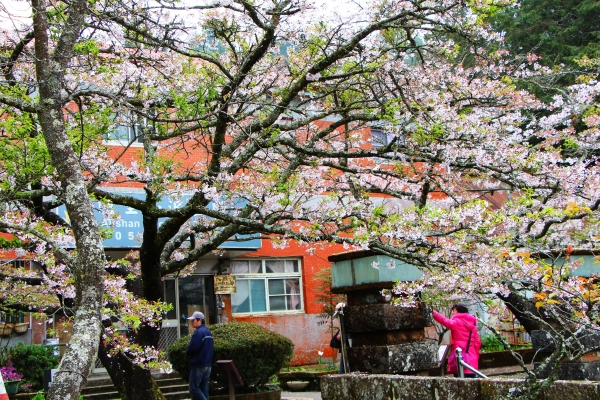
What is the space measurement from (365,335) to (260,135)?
308cm

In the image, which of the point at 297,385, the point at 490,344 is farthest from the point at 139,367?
the point at 490,344

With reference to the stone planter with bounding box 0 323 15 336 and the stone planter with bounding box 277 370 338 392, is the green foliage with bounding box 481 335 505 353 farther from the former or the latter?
the stone planter with bounding box 0 323 15 336

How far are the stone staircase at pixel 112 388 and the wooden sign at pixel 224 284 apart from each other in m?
3.32

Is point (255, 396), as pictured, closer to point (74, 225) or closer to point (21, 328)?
point (21, 328)

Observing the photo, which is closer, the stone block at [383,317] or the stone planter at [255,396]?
the stone block at [383,317]

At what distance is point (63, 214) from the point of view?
1483 cm

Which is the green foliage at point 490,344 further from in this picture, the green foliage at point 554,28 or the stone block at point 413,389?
the stone block at point 413,389

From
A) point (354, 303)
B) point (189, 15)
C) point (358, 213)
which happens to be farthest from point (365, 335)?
point (189, 15)

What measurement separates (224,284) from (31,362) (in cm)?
594

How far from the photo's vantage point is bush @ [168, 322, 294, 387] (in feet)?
39.1

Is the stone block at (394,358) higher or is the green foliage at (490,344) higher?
the stone block at (394,358)

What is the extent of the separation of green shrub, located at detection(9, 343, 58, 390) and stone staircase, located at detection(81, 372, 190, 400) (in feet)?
3.30

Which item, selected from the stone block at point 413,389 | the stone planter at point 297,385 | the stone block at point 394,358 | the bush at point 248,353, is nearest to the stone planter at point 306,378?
the stone planter at point 297,385

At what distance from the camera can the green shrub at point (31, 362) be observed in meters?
14.2
